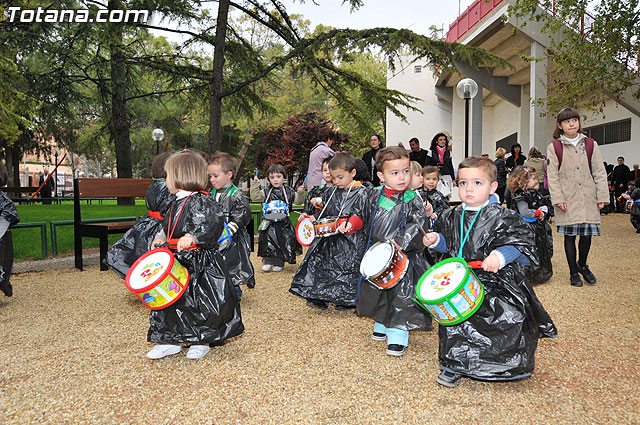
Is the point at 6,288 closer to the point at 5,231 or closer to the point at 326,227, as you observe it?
the point at 5,231

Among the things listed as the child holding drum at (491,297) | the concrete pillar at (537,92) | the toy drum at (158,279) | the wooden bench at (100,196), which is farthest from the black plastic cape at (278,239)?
the concrete pillar at (537,92)

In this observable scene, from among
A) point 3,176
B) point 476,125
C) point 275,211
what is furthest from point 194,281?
point 476,125

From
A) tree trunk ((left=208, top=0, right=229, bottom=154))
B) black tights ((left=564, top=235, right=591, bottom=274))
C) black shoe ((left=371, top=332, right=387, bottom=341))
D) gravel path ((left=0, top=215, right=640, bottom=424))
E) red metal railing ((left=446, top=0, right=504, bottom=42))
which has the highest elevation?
red metal railing ((left=446, top=0, right=504, bottom=42))

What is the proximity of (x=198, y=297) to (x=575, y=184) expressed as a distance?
4277mm

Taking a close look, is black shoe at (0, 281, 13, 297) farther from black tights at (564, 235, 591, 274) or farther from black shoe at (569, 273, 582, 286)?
black shoe at (569, 273, 582, 286)

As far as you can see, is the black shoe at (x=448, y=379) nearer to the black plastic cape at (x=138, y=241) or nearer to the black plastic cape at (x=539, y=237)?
the black plastic cape at (x=138, y=241)

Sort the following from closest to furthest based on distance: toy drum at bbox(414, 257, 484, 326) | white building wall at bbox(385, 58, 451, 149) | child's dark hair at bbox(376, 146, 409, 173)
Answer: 1. toy drum at bbox(414, 257, 484, 326)
2. child's dark hair at bbox(376, 146, 409, 173)
3. white building wall at bbox(385, 58, 451, 149)

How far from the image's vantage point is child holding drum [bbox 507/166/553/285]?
5.61 meters

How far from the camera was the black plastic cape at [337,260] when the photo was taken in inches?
171

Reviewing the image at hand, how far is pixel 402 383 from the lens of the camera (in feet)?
9.32

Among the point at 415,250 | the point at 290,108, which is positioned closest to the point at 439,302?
the point at 415,250

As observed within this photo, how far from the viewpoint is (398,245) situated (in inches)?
124

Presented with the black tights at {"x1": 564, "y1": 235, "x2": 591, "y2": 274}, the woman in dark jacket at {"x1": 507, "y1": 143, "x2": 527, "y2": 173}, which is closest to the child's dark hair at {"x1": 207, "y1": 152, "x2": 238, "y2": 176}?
the black tights at {"x1": 564, "y1": 235, "x2": 591, "y2": 274}

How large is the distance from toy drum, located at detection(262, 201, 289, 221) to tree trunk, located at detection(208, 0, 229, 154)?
3.42 m
